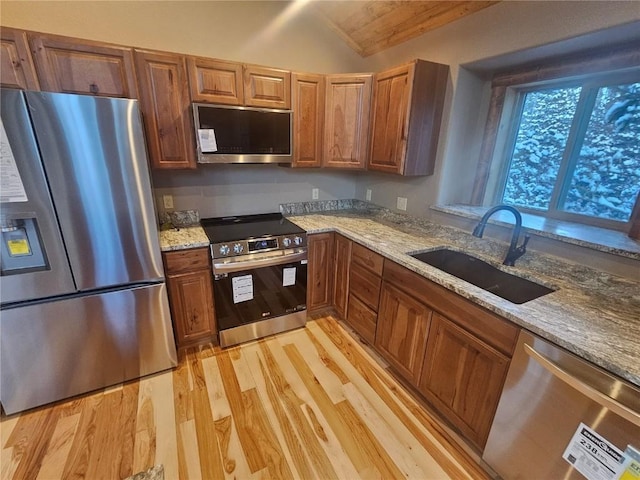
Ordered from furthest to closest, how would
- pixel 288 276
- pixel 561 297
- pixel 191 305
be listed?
pixel 288 276 < pixel 191 305 < pixel 561 297

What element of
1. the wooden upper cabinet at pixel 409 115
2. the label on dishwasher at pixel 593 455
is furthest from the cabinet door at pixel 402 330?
the wooden upper cabinet at pixel 409 115

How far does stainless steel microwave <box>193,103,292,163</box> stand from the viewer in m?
1.91

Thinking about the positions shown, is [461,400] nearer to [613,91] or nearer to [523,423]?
[523,423]

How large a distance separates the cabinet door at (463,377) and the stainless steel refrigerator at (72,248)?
5.74 feet

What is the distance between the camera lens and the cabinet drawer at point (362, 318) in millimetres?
2137

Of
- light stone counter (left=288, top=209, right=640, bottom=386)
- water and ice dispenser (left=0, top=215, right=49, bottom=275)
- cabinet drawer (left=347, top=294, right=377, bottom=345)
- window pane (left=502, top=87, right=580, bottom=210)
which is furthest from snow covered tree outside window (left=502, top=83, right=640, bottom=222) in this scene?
water and ice dispenser (left=0, top=215, right=49, bottom=275)

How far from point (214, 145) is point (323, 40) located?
1.50 m

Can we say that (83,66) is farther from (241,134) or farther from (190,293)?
(190,293)

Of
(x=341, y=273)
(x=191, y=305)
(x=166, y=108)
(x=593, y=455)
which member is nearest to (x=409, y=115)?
(x=341, y=273)

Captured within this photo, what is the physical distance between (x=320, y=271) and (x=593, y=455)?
185 cm

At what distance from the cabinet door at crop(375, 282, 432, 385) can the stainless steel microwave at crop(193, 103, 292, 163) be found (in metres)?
1.35

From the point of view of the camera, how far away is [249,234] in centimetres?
214

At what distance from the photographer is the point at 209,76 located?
1.94 metres

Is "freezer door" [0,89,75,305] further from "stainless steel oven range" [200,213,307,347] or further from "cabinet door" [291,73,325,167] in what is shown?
"cabinet door" [291,73,325,167]
